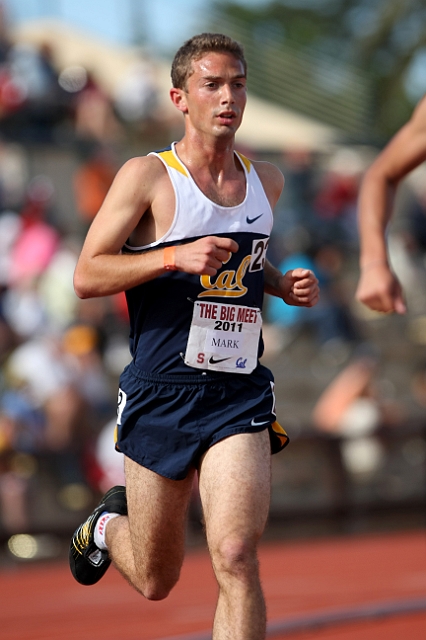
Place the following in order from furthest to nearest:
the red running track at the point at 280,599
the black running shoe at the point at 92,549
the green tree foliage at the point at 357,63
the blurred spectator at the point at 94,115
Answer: the green tree foliage at the point at 357,63, the blurred spectator at the point at 94,115, the red running track at the point at 280,599, the black running shoe at the point at 92,549

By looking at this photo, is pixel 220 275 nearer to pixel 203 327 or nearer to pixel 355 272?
pixel 203 327

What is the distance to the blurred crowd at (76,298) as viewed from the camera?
11.2 meters

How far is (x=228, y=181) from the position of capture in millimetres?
4828

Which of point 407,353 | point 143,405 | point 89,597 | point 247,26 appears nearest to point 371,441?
point 407,353

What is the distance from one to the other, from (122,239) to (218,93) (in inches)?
29.3

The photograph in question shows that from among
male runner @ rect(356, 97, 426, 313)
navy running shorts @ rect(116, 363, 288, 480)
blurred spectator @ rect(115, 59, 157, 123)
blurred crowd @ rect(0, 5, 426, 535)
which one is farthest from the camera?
blurred spectator @ rect(115, 59, 157, 123)

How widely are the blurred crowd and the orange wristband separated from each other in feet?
22.5

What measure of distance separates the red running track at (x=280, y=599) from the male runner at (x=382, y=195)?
3.15 meters

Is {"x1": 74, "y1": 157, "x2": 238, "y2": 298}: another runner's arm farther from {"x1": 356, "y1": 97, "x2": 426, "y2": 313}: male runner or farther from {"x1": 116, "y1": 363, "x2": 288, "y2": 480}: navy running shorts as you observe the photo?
{"x1": 356, "y1": 97, "x2": 426, "y2": 313}: male runner

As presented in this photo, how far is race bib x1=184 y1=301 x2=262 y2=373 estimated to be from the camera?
185 inches

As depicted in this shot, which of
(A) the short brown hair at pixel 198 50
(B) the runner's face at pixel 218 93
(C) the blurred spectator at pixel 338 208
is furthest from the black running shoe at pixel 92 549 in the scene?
(C) the blurred spectator at pixel 338 208

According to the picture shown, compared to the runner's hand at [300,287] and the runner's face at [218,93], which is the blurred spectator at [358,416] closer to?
the runner's hand at [300,287]

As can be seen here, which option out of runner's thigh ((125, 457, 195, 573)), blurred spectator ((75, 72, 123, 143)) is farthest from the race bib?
blurred spectator ((75, 72, 123, 143))

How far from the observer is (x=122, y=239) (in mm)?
4582
